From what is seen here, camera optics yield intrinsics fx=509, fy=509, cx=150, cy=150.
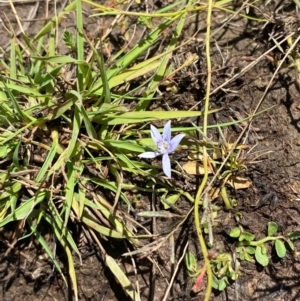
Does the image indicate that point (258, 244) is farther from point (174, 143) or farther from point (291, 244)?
point (174, 143)

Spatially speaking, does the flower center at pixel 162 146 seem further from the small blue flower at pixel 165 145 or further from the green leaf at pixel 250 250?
the green leaf at pixel 250 250

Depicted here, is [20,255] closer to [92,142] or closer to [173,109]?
[92,142]

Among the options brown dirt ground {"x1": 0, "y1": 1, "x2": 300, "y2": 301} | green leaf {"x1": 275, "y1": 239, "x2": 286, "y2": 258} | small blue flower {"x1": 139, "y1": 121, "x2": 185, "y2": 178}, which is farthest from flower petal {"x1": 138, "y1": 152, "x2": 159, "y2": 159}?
green leaf {"x1": 275, "y1": 239, "x2": 286, "y2": 258}

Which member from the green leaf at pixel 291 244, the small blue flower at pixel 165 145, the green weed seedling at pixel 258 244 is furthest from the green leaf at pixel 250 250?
the small blue flower at pixel 165 145

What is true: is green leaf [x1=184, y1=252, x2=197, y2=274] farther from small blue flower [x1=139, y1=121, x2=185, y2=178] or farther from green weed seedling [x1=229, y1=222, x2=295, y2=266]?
small blue flower [x1=139, y1=121, x2=185, y2=178]

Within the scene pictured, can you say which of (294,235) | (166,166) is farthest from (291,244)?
(166,166)

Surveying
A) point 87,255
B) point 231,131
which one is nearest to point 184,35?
point 231,131
